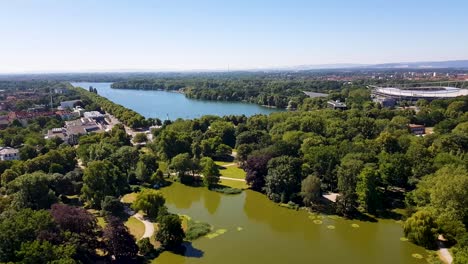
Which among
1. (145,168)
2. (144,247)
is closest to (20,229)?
(144,247)

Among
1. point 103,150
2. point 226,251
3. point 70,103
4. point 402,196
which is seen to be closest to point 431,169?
point 402,196

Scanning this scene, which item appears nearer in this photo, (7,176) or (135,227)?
(135,227)

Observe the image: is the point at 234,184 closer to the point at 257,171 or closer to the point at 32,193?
the point at 257,171

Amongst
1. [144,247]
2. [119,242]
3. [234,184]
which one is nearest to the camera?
[119,242]

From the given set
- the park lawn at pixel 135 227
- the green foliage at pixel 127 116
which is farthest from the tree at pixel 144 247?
the green foliage at pixel 127 116

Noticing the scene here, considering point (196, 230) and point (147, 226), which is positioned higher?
point (147, 226)

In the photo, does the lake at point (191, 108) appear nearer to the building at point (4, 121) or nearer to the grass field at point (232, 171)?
the building at point (4, 121)

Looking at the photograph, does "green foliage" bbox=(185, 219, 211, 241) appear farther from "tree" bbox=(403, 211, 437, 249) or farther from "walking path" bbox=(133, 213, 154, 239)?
"tree" bbox=(403, 211, 437, 249)
